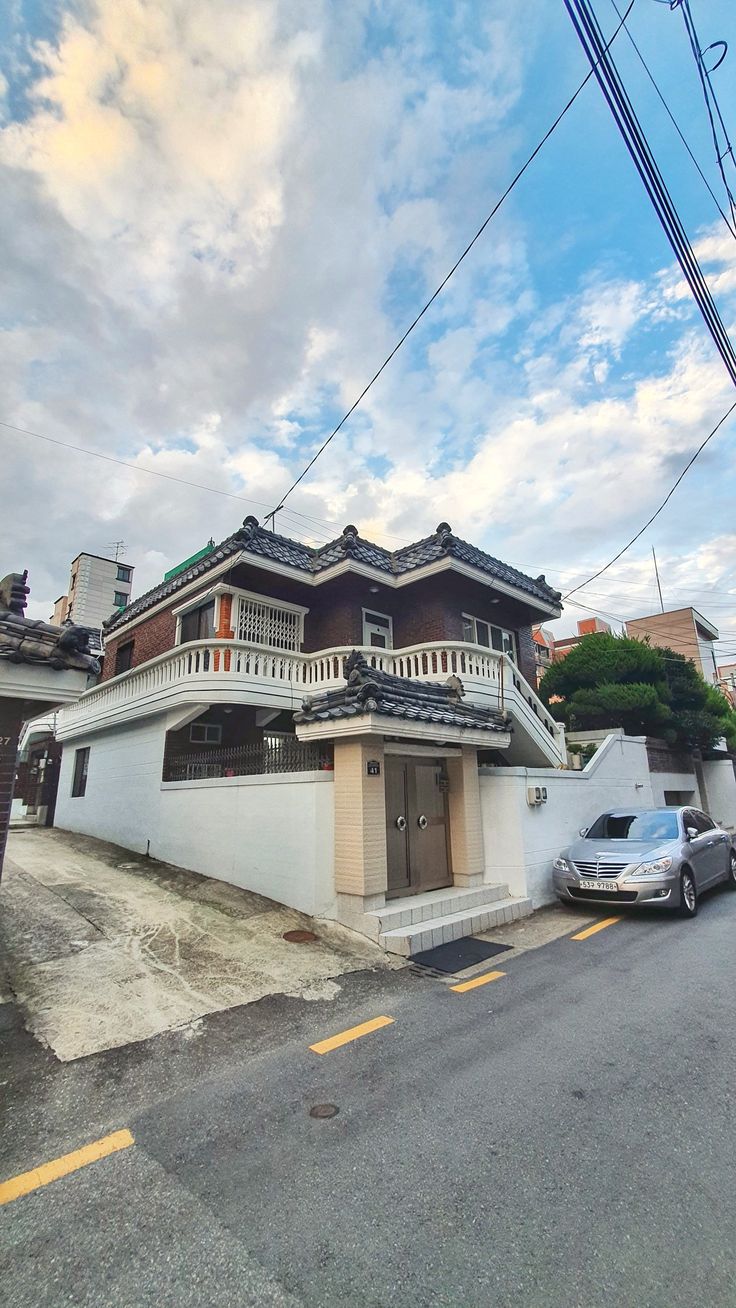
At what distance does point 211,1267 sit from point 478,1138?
4.91 feet

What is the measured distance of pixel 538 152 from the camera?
19.8 feet

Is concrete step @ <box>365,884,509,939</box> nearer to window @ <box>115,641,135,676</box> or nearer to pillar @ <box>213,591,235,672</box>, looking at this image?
pillar @ <box>213,591,235,672</box>

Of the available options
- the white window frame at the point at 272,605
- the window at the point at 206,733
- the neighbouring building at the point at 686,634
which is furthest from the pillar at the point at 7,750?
the neighbouring building at the point at 686,634

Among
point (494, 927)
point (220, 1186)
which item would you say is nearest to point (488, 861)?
point (494, 927)

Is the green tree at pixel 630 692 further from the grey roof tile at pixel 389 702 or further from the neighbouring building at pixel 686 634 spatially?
the neighbouring building at pixel 686 634

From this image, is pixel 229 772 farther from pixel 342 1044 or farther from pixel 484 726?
pixel 342 1044

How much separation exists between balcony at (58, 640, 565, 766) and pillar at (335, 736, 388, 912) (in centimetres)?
383

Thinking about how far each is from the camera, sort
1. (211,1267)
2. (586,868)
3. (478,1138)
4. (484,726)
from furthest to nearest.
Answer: (484,726), (586,868), (478,1138), (211,1267)

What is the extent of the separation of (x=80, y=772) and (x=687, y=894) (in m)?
14.8

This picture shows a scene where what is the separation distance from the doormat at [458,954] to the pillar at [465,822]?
1.67 m

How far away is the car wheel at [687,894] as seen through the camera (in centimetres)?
801

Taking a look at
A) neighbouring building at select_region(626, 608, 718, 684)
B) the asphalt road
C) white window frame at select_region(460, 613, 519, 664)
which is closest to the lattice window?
white window frame at select_region(460, 613, 519, 664)

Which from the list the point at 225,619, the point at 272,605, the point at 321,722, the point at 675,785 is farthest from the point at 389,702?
the point at 675,785

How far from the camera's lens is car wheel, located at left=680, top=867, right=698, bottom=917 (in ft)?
26.3
